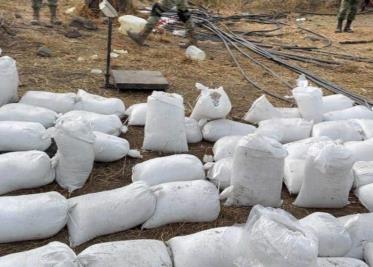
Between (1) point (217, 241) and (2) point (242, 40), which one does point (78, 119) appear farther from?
(2) point (242, 40)

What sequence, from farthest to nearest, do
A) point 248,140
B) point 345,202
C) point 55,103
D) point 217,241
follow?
point 55,103
point 345,202
point 248,140
point 217,241

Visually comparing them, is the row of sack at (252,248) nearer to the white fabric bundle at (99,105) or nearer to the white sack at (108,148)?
the white sack at (108,148)

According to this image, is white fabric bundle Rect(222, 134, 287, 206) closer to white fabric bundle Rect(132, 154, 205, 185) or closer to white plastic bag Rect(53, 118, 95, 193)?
white fabric bundle Rect(132, 154, 205, 185)

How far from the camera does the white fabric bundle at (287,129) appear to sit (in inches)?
143

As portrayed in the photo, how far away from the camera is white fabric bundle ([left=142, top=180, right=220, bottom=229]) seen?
258 centimetres

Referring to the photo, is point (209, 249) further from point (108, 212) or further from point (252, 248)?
point (108, 212)

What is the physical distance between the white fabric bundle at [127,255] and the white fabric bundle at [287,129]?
1.68 metres

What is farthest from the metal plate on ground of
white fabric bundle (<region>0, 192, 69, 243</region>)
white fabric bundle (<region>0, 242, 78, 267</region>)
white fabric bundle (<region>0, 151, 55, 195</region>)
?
white fabric bundle (<region>0, 242, 78, 267</region>)

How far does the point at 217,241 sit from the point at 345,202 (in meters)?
1.15

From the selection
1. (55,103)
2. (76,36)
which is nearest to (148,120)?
(55,103)

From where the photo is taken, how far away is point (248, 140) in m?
2.75

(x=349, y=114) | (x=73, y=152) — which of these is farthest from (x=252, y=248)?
(x=349, y=114)

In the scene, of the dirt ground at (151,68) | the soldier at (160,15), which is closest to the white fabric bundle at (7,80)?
the dirt ground at (151,68)

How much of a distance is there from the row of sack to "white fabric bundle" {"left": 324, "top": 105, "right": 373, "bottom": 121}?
1597mm
